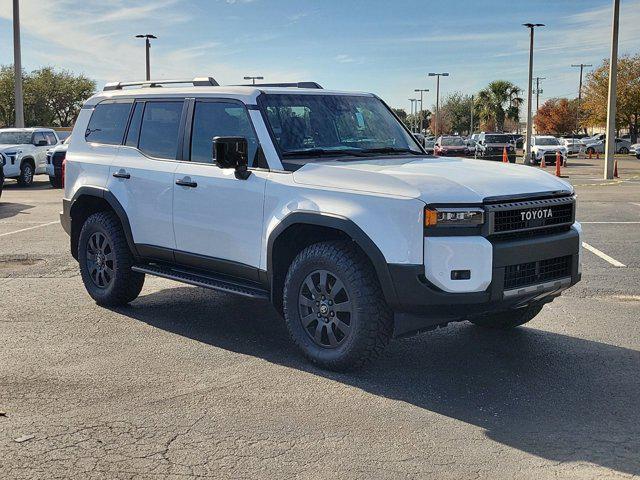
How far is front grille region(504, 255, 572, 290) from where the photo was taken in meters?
5.00

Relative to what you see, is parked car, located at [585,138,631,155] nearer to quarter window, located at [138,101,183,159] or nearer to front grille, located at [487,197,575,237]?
quarter window, located at [138,101,183,159]

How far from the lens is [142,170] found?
681cm

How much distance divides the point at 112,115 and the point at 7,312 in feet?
6.66

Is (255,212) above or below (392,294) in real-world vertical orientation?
above

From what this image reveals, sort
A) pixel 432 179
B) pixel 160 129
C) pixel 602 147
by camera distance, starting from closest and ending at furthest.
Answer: pixel 432 179 < pixel 160 129 < pixel 602 147

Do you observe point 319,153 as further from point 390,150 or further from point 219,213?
point 219,213

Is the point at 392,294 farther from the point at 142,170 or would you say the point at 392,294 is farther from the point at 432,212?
the point at 142,170

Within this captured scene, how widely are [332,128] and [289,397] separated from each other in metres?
2.31

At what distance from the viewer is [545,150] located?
41.4 meters

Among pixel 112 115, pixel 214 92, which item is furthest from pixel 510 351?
pixel 112 115

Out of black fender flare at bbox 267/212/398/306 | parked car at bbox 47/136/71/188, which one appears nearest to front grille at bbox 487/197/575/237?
black fender flare at bbox 267/212/398/306

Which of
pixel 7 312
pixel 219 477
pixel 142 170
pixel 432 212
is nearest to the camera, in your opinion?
pixel 219 477

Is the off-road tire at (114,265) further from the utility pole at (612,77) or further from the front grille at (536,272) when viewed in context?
the utility pole at (612,77)

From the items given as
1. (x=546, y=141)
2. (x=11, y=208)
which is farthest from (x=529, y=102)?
(x=11, y=208)
